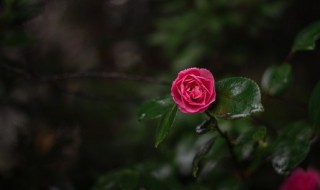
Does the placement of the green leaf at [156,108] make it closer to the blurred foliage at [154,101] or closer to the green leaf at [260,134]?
the blurred foliage at [154,101]

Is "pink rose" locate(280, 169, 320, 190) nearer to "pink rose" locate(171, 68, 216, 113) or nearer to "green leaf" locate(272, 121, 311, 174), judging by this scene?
"green leaf" locate(272, 121, 311, 174)

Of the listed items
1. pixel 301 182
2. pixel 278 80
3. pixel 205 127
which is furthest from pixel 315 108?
pixel 205 127

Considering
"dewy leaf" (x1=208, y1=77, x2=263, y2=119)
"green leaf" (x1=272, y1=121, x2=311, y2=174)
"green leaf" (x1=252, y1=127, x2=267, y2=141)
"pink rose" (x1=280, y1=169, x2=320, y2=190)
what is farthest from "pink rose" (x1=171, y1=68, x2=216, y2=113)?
"pink rose" (x1=280, y1=169, x2=320, y2=190)

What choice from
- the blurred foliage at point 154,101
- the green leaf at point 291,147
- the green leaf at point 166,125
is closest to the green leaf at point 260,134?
the blurred foliage at point 154,101

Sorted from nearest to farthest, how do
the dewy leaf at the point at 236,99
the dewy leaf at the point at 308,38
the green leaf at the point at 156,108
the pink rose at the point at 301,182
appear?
1. the dewy leaf at the point at 236,99
2. the green leaf at the point at 156,108
3. the dewy leaf at the point at 308,38
4. the pink rose at the point at 301,182

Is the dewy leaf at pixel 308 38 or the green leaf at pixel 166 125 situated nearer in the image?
the green leaf at pixel 166 125

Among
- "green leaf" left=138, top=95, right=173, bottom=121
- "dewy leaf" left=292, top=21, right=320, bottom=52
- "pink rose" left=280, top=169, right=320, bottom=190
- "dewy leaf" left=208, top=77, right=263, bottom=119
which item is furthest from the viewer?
"pink rose" left=280, top=169, right=320, bottom=190
